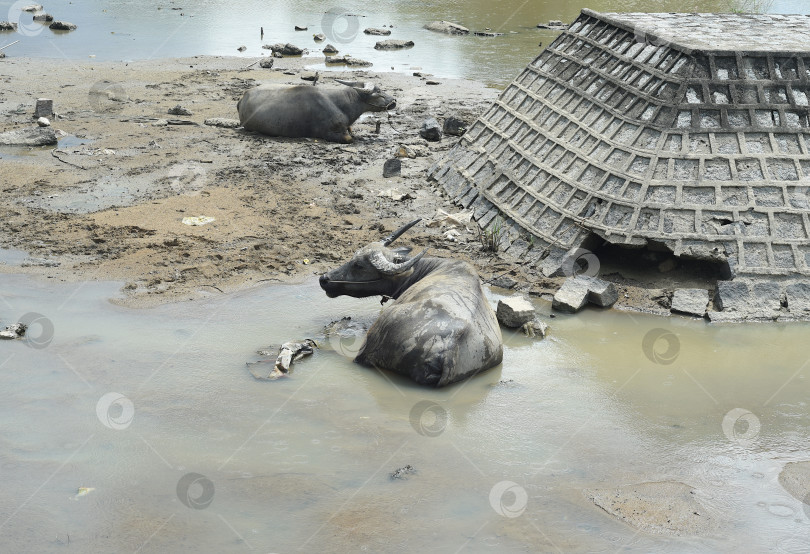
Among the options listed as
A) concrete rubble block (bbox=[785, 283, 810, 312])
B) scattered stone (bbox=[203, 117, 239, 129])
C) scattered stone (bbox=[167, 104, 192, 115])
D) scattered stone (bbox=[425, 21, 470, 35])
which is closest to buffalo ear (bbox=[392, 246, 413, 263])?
concrete rubble block (bbox=[785, 283, 810, 312])

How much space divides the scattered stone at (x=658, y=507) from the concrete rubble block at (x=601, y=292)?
3004mm

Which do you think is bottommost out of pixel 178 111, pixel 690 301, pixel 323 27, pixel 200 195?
pixel 323 27

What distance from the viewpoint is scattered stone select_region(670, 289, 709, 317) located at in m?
8.73

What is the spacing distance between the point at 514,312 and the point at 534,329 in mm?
263

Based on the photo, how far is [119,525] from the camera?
531cm

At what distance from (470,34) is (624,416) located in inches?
757

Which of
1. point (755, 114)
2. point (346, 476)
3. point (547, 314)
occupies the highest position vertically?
point (755, 114)

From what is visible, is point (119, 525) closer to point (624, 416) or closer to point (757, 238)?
point (624, 416)

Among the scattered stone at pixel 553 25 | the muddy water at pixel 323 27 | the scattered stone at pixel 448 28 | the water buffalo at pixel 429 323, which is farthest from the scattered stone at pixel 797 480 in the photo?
the scattered stone at pixel 553 25

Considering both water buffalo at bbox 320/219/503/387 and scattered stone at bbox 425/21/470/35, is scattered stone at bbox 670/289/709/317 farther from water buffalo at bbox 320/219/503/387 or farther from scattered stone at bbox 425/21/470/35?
scattered stone at bbox 425/21/470/35

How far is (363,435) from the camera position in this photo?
20.9ft

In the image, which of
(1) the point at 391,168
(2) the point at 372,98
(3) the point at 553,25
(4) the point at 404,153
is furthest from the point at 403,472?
(3) the point at 553,25

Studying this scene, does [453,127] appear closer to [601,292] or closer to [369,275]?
[601,292]

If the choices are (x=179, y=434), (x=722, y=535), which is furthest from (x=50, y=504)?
(x=722, y=535)
